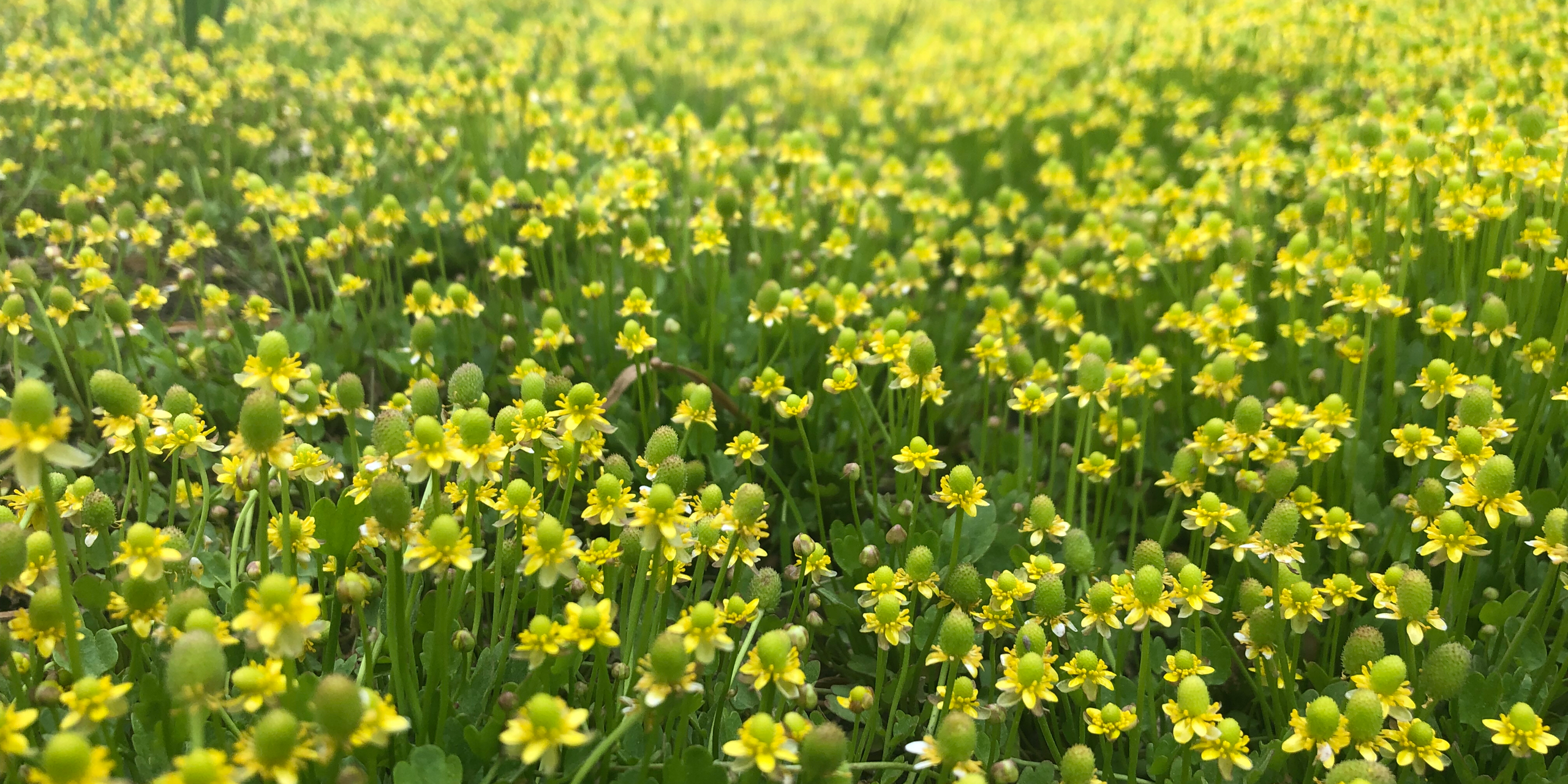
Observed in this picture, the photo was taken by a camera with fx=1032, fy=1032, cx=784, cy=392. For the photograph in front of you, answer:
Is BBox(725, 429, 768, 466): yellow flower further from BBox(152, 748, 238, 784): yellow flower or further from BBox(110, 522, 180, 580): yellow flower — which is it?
BBox(152, 748, 238, 784): yellow flower

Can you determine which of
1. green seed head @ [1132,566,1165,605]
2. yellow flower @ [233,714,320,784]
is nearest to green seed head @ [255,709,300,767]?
yellow flower @ [233,714,320,784]

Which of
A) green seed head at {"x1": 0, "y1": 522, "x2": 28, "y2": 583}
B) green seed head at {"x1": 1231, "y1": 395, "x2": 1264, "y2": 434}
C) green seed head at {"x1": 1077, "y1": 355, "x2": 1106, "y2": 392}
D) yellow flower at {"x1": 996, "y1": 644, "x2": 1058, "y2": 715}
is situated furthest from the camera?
green seed head at {"x1": 1077, "y1": 355, "x2": 1106, "y2": 392}

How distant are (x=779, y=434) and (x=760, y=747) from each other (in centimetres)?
143

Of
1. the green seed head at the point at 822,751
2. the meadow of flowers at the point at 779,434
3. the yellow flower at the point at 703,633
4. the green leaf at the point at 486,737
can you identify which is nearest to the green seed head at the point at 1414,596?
the meadow of flowers at the point at 779,434

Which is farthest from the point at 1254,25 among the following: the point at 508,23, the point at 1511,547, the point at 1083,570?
the point at 508,23

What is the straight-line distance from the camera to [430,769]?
5.56 ft

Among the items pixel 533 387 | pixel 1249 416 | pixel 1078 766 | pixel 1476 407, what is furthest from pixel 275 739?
pixel 1476 407

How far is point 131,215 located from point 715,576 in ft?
7.52

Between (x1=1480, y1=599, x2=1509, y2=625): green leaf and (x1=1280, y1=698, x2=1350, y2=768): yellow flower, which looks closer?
(x1=1280, y1=698, x2=1350, y2=768): yellow flower

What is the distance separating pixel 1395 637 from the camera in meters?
2.46

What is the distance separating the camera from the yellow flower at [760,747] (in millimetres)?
1584

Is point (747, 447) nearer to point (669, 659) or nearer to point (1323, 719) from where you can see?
point (669, 659)

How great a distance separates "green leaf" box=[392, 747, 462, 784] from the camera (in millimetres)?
1677

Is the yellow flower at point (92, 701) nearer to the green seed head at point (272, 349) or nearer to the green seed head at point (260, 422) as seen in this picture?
the green seed head at point (260, 422)
